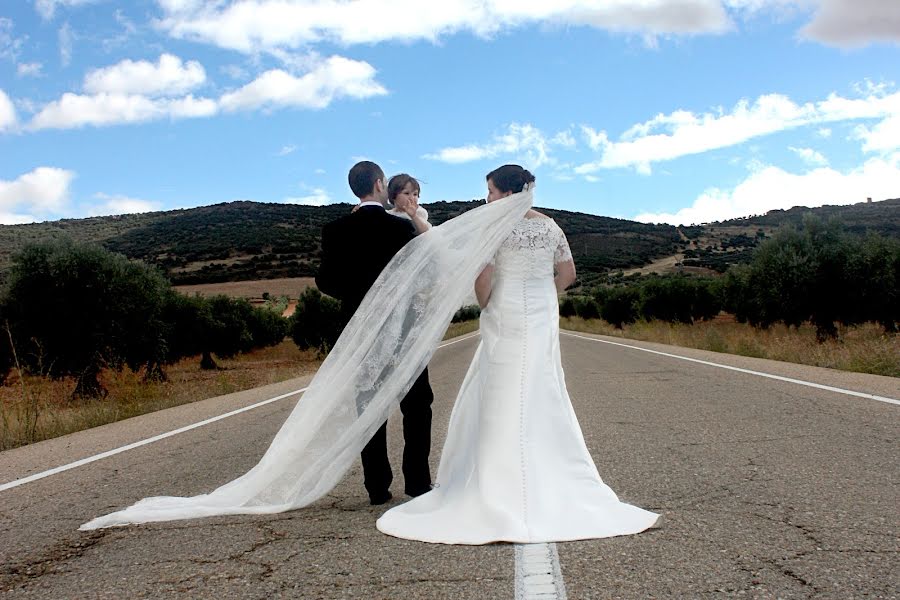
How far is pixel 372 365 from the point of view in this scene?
5.23 m

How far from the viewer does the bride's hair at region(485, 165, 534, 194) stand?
521 centimetres

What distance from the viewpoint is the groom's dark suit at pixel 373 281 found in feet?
17.2

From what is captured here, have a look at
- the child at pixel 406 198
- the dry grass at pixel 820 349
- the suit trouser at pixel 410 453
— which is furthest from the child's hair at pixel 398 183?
the dry grass at pixel 820 349

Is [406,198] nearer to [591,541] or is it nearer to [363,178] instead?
[363,178]

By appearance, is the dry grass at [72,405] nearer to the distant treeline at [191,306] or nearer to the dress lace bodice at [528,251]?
the distant treeline at [191,306]

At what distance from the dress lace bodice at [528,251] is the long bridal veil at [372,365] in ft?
0.23

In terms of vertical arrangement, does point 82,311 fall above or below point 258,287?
below

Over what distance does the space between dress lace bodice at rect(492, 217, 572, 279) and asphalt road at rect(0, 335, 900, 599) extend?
156 cm

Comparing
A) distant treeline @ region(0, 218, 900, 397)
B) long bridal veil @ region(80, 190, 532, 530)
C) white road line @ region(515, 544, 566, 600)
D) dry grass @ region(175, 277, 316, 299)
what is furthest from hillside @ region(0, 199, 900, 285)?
white road line @ region(515, 544, 566, 600)

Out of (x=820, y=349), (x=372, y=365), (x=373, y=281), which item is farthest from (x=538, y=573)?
(x=820, y=349)

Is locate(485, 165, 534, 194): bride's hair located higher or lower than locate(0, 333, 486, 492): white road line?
higher

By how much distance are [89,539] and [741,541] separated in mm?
3555

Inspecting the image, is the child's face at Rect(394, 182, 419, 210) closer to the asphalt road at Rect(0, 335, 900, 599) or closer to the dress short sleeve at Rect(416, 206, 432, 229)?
the dress short sleeve at Rect(416, 206, 432, 229)

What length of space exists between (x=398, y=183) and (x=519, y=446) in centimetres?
188
